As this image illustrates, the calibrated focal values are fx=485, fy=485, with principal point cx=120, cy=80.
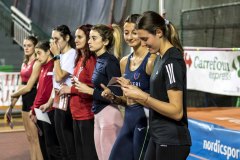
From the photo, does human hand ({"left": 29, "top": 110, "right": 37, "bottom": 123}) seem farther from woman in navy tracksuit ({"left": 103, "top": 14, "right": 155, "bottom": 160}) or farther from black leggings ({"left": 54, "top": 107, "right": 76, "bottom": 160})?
woman in navy tracksuit ({"left": 103, "top": 14, "right": 155, "bottom": 160})

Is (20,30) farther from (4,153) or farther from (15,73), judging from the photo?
(4,153)

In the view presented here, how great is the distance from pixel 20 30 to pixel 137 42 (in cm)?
1300

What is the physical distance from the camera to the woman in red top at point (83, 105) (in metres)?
4.86

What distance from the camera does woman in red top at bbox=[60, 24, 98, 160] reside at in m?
4.86

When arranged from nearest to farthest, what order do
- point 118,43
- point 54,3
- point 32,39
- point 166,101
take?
point 166,101 < point 118,43 < point 32,39 < point 54,3

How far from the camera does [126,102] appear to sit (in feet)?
13.8

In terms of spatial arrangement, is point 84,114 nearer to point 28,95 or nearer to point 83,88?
point 83,88

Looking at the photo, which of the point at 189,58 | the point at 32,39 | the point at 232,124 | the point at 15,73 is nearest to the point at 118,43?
the point at 232,124

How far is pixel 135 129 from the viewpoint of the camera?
396cm

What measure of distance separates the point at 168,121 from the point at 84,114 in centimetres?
179

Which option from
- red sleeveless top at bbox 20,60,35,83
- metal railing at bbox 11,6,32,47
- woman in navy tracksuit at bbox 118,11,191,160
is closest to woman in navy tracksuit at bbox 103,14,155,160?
woman in navy tracksuit at bbox 118,11,191,160

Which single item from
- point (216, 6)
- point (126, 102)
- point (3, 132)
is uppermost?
point (216, 6)

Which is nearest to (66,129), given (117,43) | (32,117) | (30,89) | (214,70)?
(32,117)

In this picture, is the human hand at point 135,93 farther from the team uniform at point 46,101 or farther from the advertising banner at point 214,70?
the advertising banner at point 214,70
